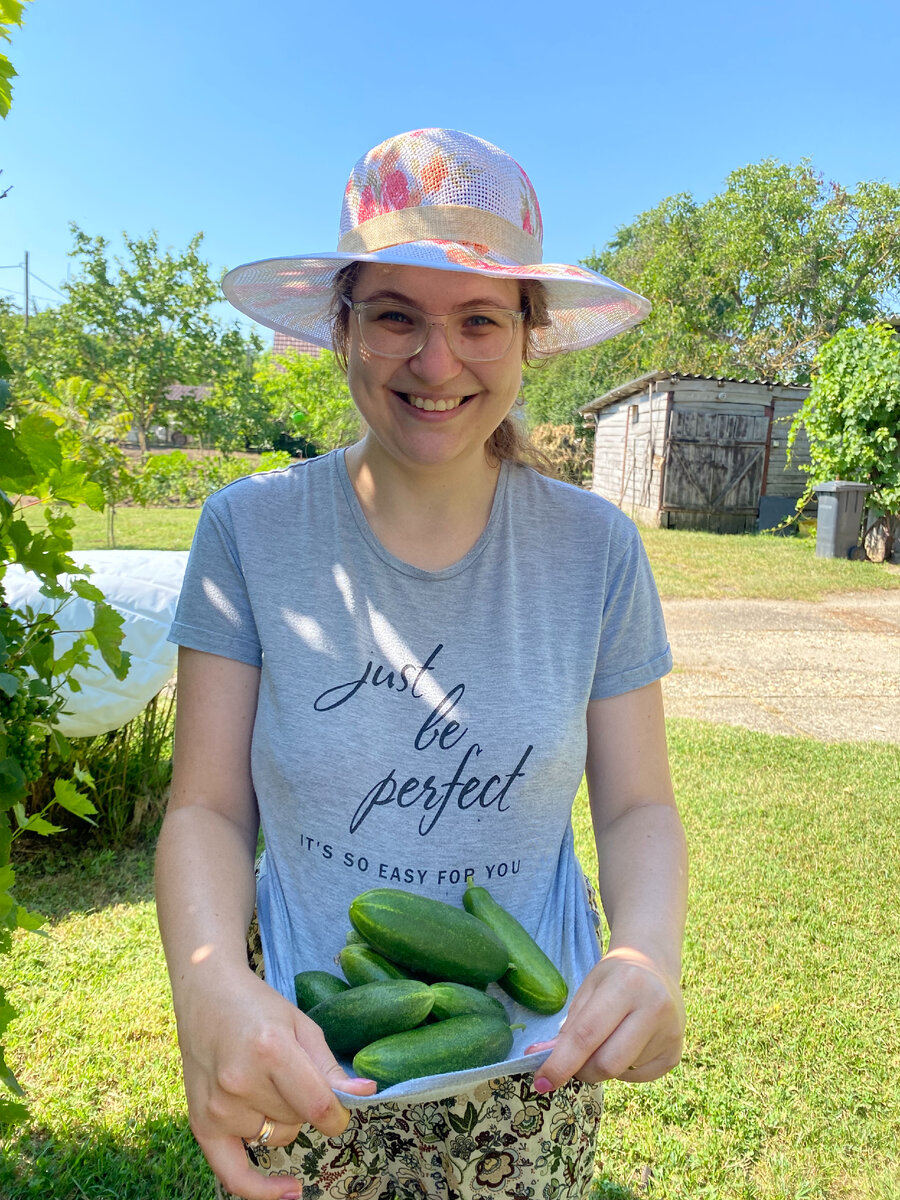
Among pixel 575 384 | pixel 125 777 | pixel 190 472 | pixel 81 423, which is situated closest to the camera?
pixel 125 777

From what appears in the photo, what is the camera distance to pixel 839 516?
14602 millimetres

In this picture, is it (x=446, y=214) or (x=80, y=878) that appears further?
(x=80, y=878)

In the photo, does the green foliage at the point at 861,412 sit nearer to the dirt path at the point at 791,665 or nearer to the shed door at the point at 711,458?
the dirt path at the point at 791,665

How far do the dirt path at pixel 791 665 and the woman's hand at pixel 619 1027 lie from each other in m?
5.84

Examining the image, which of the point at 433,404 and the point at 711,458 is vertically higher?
the point at 711,458

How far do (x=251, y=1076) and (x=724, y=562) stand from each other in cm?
1442

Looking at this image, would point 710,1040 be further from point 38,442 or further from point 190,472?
point 190,472

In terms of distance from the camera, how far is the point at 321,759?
4.97ft

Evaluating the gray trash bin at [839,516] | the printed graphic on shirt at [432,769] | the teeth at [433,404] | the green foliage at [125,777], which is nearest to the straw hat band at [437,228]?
the teeth at [433,404]

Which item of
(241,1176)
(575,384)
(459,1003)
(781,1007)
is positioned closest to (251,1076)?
(241,1176)

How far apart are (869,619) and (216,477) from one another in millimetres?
9137

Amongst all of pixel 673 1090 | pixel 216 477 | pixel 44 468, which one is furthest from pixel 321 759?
pixel 216 477

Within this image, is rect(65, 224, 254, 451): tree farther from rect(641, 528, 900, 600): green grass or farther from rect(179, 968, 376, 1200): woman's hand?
rect(179, 968, 376, 1200): woman's hand

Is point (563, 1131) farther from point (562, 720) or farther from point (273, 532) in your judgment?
point (273, 532)
